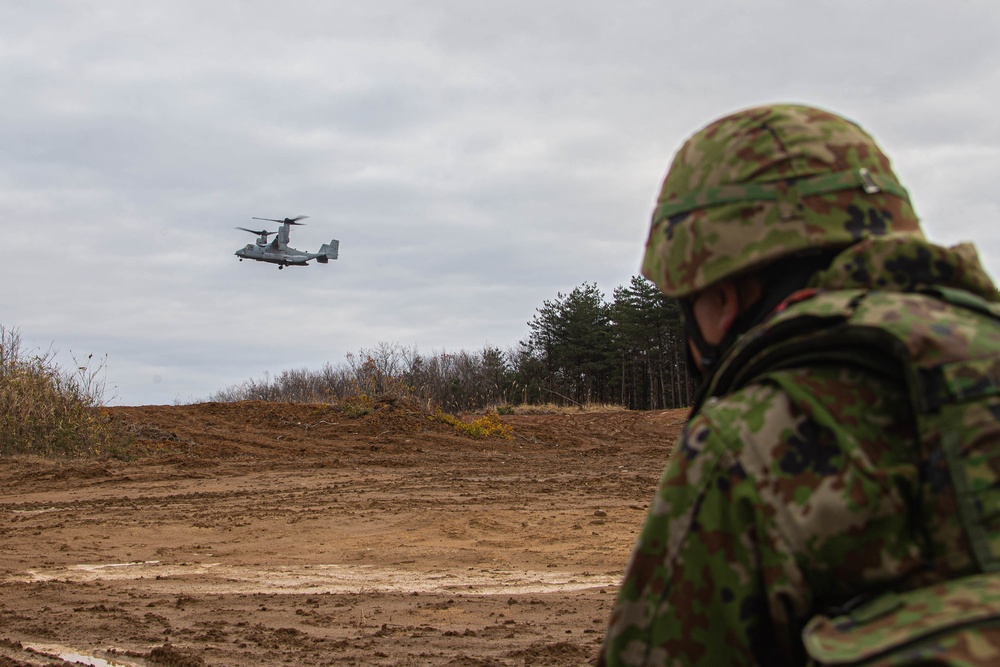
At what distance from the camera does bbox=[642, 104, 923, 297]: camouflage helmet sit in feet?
5.11

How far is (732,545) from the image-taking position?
1.31 meters

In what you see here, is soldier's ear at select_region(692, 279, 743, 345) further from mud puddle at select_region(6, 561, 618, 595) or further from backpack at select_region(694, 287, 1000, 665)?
mud puddle at select_region(6, 561, 618, 595)

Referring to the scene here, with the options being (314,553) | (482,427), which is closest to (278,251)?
(482,427)

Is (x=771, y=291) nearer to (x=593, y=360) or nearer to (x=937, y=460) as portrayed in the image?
→ (x=937, y=460)

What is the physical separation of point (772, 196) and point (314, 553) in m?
7.57

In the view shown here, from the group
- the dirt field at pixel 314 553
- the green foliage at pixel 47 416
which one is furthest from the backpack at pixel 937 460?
the green foliage at pixel 47 416

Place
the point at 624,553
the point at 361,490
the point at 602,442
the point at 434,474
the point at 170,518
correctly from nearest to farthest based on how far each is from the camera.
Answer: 1. the point at 624,553
2. the point at 170,518
3. the point at 361,490
4. the point at 434,474
5. the point at 602,442

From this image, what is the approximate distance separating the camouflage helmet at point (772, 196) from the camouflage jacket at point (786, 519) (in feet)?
0.53

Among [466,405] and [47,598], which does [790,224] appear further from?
[466,405]

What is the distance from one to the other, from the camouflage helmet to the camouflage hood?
10 centimetres

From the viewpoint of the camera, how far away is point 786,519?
1.27 meters

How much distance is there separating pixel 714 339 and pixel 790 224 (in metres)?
0.25

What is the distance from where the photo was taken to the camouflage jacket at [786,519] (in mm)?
1246

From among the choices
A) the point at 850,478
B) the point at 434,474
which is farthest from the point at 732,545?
the point at 434,474
